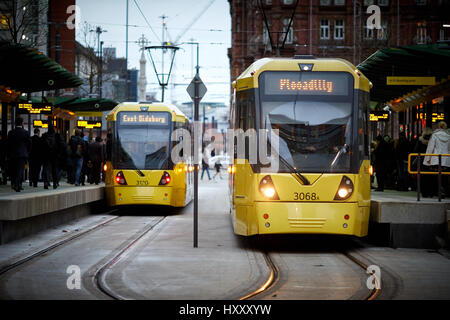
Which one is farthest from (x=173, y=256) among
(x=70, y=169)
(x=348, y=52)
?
(x=348, y=52)

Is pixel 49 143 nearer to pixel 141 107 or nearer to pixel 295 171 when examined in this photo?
pixel 141 107

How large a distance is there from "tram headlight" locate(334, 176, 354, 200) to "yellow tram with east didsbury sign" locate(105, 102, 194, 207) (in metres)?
8.81

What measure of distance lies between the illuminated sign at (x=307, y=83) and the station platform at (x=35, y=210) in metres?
4.95

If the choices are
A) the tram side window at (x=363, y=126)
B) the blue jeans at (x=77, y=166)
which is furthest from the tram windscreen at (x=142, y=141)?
the tram side window at (x=363, y=126)

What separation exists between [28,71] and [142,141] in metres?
3.89

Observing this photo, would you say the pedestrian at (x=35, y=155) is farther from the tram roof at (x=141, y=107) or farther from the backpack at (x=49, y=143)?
the tram roof at (x=141, y=107)

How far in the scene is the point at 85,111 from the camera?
112ft

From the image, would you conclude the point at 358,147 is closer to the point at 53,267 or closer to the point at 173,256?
the point at 173,256

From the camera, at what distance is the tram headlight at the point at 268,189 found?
12.7 meters

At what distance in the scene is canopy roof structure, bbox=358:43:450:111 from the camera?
1706 cm

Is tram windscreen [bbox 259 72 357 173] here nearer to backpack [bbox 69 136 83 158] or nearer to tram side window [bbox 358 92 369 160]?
tram side window [bbox 358 92 369 160]

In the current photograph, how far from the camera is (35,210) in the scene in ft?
49.0

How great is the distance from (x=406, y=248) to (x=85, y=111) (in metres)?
22.8

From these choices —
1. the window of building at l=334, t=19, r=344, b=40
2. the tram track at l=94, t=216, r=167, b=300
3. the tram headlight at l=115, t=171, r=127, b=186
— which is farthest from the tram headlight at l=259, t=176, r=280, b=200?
the window of building at l=334, t=19, r=344, b=40
